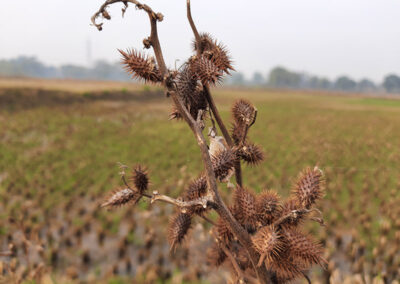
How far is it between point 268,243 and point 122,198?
598 millimetres

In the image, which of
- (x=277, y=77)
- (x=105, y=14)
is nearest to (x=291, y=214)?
(x=105, y=14)

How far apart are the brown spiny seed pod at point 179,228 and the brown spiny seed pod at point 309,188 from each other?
50cm

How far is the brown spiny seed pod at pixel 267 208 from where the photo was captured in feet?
3.91

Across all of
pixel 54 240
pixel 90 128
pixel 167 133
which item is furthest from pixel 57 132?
pixel 54 240

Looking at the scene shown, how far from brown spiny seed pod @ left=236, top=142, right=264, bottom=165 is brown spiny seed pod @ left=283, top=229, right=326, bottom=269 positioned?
346 mm

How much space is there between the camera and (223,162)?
1155 mm

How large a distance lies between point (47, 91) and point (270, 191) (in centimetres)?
4731

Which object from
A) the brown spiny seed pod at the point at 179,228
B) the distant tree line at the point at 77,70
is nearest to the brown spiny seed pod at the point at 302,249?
the brown spiny seed pod at the point at 179,228

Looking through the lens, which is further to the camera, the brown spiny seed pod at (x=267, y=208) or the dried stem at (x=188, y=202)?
the brown spiny seed pod at (x=267, y=208)

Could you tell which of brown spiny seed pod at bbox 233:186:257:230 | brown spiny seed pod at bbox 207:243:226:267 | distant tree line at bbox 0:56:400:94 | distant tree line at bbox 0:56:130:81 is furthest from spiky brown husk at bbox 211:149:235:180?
distant tree line at bbox 0:56:130:81

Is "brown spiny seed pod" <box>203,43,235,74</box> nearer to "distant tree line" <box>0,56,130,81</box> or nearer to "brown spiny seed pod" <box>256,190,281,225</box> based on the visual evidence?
"brown spiny seed pod" <box>256,190,281,225</box>

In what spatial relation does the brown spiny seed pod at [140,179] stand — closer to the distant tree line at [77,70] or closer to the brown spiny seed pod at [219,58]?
the brown spiny seed pod at [219,58]

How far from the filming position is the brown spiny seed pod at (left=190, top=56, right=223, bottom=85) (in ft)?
3.29

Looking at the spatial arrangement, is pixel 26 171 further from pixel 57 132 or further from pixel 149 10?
pixel 149 10
